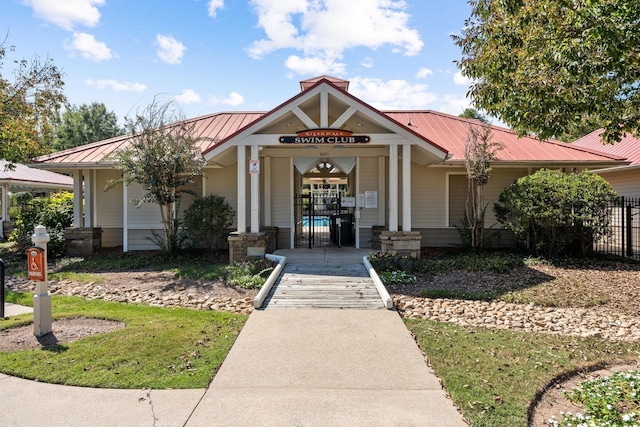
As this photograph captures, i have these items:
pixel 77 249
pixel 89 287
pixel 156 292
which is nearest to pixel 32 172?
pixel 77 249

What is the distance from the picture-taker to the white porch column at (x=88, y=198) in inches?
498

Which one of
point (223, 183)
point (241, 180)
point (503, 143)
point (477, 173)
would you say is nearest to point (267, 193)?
point (223, 183)

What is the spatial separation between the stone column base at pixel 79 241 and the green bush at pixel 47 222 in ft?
0.55

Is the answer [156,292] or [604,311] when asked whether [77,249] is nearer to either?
[156,292]

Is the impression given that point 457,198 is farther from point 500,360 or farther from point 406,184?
point 500,360

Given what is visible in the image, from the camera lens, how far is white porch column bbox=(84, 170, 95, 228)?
498 inches

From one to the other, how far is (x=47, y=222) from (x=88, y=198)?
1582 mm

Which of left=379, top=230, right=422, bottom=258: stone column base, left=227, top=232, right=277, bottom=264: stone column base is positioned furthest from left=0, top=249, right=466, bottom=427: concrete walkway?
left=227, top=232, right=277, bottom=264: stone column base

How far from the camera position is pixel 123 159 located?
34.6ft

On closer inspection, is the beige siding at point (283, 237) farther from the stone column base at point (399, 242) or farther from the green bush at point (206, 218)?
the stone column base at point (399, 242)

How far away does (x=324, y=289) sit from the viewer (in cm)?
787

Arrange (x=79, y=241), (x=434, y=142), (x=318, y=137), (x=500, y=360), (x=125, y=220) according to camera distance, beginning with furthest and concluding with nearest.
Answer: 1. (x=125, y=220)
2. (x=79, y=241)
3. (x=434, y=142)
4. (x=318, y=137)
5. (x=500, y=360)

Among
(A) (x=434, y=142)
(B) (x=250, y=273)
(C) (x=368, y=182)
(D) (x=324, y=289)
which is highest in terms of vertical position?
(A) (x=434, y=142)

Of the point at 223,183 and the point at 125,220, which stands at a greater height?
the point at 223,183
